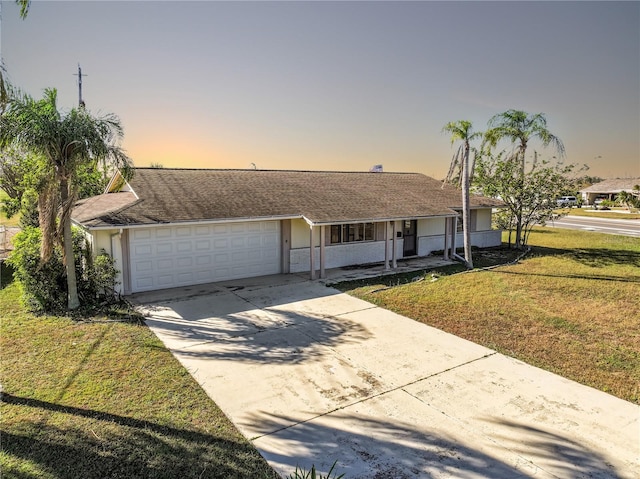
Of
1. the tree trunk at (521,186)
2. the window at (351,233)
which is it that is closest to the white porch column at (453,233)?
the tree trunk at (521,186)

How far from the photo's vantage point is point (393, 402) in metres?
5.89

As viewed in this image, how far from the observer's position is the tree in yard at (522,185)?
1839cm

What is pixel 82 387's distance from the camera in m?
6.11

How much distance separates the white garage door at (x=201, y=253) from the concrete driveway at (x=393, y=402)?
270 cm

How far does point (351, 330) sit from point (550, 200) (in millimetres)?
14475


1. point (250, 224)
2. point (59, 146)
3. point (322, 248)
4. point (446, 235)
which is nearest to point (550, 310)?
point (322, 248)

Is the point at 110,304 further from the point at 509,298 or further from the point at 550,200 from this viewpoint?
the point at 550,200

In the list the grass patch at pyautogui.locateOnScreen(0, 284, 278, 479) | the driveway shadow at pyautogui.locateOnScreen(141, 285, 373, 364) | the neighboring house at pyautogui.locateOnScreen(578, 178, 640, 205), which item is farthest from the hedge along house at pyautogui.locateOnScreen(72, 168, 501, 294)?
the neighboring house at pyautogui.locateOnScreen(578, 178, 640, 205)

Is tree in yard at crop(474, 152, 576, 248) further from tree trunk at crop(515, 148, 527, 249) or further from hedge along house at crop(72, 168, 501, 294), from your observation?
hedge along house at crop(72, 168, 501, 294)

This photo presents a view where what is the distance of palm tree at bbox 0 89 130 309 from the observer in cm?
855

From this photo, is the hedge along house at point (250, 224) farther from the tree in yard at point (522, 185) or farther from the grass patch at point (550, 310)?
the grass patch at point (550, 310)

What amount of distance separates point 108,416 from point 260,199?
998 centimetres

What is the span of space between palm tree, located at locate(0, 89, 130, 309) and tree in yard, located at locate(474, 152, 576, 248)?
16657mm

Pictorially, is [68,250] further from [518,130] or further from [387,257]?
[518,130]
